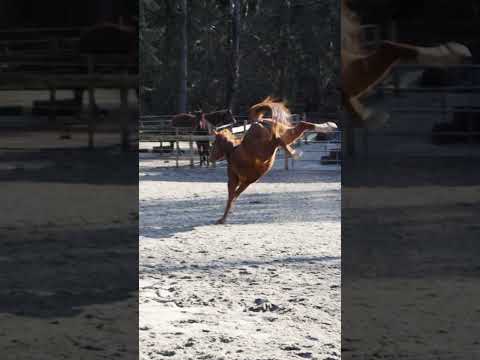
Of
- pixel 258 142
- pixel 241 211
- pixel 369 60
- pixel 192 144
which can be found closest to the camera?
pixel 369 60

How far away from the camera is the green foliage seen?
1406 centimetres

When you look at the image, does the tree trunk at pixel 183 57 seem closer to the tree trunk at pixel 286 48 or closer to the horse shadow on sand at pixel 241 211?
the tree trunk at pixel 286 48

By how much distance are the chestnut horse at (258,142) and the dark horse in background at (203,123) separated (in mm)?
4322

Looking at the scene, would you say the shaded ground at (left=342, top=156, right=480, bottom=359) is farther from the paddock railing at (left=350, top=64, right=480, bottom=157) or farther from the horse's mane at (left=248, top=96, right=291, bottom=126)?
the horse's mane at (left=248, top=96, right=291, bottom=126)

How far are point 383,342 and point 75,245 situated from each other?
87 centimetres

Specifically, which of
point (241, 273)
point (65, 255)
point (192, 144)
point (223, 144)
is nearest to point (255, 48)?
point (192, 144)

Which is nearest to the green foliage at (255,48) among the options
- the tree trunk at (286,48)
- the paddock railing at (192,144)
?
the tree trunk at (286,48)

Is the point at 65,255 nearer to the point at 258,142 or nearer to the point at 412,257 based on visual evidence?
the point at 412,257

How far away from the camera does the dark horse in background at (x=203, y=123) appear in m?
13.4

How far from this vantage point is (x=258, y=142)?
26.9 feet

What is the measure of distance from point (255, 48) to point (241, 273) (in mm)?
10601

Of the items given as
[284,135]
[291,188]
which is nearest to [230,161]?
[284,135]

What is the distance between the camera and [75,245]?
1915 millimetres

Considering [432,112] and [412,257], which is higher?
[432,112]
